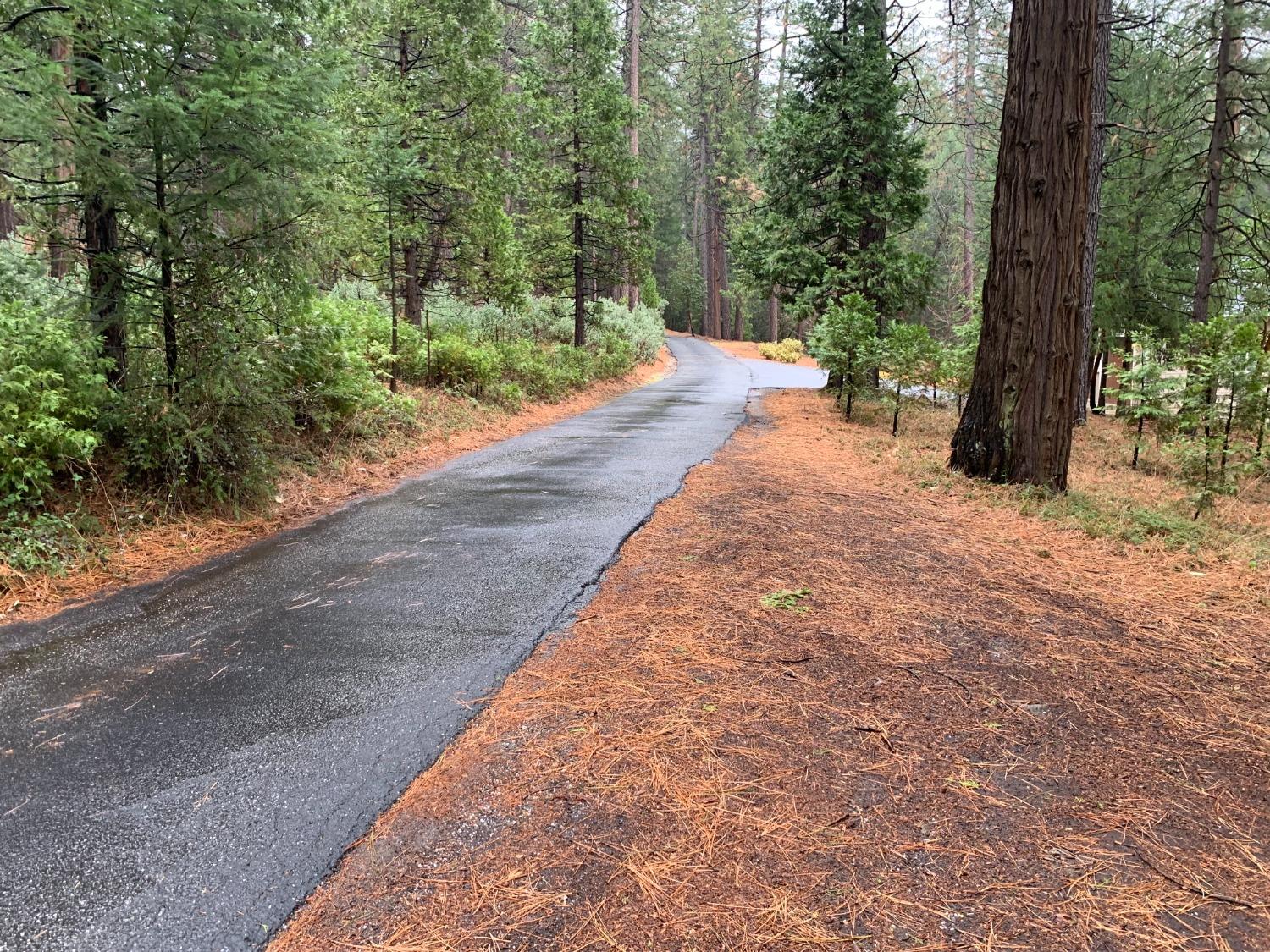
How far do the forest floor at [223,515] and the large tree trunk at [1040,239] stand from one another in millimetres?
6414

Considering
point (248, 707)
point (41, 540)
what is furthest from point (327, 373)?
point (248, 707)

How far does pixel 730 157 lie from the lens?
134 feet

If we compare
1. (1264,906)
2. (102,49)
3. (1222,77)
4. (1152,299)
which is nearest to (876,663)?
(1264,906)

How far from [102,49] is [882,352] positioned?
34.3 ft

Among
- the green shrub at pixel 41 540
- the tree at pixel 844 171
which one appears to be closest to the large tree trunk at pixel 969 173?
the tree at pixel 844 171

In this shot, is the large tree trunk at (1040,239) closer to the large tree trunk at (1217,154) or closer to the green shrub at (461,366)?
the green shrub at (461,366)

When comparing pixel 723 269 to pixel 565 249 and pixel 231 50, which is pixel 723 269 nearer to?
pixel 565 249

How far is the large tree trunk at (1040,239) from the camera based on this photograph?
648 centimetres

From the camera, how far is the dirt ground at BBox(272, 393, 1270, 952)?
181cm

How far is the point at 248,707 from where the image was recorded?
294 cm

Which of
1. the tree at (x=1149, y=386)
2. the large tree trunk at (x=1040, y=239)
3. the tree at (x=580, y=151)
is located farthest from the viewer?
the tree at (x=580, y=151)

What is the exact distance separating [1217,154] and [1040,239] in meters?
11.0

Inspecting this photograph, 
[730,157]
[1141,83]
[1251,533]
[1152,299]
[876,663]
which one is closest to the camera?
[876,663]

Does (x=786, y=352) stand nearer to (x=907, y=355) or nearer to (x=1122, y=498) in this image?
(x=907, y=355)
